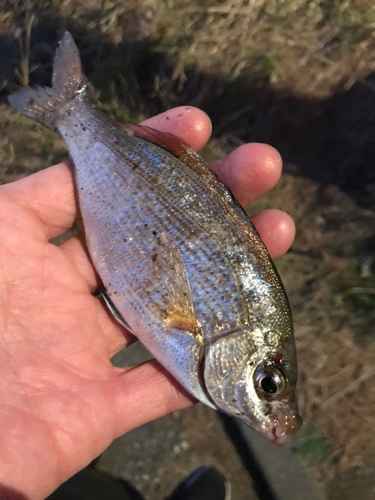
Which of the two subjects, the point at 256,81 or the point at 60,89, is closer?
the point at 60,89

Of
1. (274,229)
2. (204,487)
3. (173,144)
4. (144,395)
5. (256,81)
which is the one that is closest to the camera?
(144,395)

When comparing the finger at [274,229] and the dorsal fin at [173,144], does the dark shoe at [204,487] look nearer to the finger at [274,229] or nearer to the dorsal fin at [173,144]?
the finger at [274,229]

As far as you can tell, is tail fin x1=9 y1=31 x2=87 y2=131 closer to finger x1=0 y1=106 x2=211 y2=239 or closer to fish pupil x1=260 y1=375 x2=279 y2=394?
finger x1=0 y1=106 x2=211 y2=239

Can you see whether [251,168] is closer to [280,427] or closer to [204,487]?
[280,427]

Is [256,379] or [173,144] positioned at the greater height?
[173,144]

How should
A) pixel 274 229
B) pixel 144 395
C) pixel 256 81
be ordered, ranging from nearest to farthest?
1. pixel 144 395
2. pixel 274 229
3. pixel 256 81

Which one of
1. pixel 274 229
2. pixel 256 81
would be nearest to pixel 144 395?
pixel 274 229

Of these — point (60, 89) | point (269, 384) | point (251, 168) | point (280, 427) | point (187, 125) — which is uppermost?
point (60, 89)
